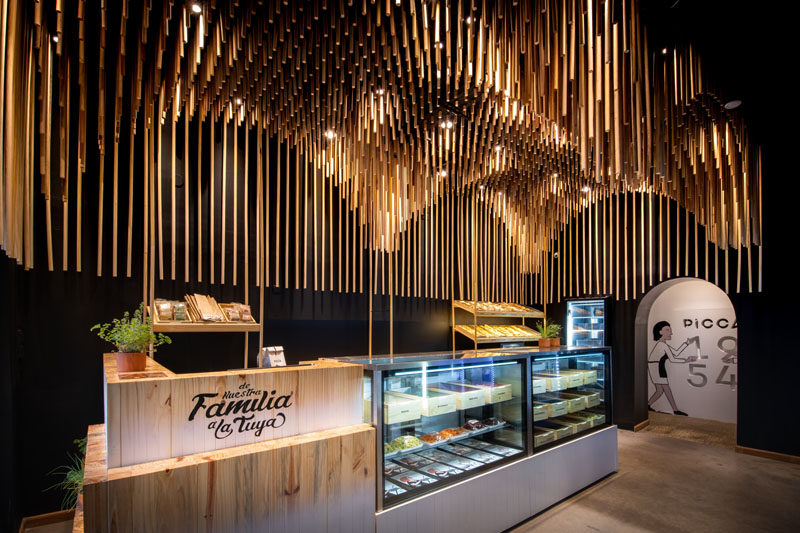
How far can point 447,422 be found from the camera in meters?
3.80

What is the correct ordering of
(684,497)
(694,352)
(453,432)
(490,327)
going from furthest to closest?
(694,352)
(490,327)
(684,497)
(453,432)

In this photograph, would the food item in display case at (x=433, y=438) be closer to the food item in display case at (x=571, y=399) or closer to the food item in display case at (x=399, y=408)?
the food item in display case at (x=399, y=408)

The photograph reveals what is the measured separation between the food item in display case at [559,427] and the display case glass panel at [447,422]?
0.69 m

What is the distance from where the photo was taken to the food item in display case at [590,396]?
4941 mm

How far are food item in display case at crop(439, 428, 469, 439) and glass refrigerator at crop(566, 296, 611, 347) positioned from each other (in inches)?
177

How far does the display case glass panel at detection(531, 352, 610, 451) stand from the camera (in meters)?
4.24

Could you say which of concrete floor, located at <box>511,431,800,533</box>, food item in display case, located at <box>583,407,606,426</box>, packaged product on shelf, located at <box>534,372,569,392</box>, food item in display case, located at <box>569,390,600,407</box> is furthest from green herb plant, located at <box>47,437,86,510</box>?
food item in display case, located at <box>583,407,606,426</box>

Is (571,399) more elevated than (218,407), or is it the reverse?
(218,407)

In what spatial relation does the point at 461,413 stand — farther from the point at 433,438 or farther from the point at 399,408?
the point at 399,408

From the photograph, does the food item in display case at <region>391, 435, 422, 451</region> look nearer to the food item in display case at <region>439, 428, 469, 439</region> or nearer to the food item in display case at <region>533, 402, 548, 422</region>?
the food item in display case at <region>439, 428, 469, 439</region>

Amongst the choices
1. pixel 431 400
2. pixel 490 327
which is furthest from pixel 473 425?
pixel 490 327

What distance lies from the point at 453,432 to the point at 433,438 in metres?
0.26

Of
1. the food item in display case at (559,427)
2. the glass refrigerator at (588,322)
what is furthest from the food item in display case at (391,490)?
the glass refrigerator at (588,322)

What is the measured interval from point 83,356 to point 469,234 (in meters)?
5.52
